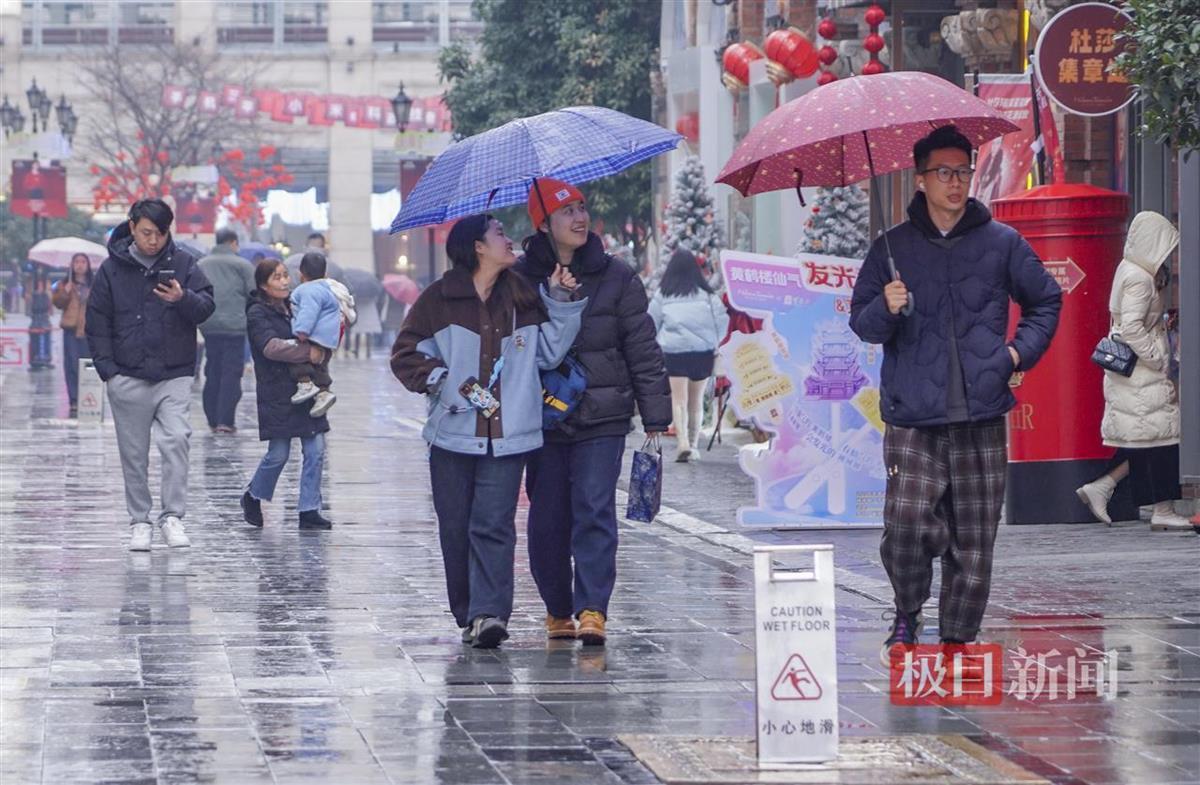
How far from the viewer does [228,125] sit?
211 ft

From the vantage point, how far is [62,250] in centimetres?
3547

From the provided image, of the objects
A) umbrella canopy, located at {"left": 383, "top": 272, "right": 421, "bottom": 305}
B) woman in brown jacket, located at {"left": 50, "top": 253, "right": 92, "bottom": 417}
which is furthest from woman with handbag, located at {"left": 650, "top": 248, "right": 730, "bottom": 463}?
umbrella canopy, located at {"left": 383, "top": 272, "right": 421, "bottom": 305}

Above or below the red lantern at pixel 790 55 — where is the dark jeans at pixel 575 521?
below

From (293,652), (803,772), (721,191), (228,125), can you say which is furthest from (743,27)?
(228,125)

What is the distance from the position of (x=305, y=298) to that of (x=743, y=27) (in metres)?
14.7

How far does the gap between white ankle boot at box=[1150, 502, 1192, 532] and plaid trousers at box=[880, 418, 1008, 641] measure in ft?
17.4

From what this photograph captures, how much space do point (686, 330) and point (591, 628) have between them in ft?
33.4

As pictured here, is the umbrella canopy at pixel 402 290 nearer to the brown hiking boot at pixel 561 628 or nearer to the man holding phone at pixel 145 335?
the man holding phone at pixel 145 335

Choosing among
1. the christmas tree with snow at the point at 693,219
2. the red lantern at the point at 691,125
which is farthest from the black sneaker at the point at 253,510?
the red lantern at the point at 691,125

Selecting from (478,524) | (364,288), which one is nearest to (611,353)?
(478,524)

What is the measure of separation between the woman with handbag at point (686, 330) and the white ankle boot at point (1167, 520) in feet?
19.8

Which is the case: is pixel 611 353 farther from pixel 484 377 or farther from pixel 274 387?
pixel 274 387

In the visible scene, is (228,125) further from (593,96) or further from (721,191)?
(721,191)

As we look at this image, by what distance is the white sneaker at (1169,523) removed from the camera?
13562 mm
